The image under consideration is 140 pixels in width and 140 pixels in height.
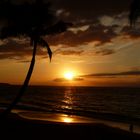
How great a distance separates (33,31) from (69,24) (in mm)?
2843

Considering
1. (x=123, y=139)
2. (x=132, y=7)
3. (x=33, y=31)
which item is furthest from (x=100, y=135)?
(x=33, y=31)

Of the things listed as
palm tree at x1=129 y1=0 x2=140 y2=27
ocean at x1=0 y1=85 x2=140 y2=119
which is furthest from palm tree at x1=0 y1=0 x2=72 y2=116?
ocean at x1=0 y1=85 x2=140 y2=119

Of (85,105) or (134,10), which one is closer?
(134,10)

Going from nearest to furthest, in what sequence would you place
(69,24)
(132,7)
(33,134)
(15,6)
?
1. (132,7)
2. (33,134)
3. (15,6)
4. (69,24)

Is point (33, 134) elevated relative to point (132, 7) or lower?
lower

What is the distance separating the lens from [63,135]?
18406mm

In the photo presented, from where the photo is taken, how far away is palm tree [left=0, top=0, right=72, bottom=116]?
22.0 meters

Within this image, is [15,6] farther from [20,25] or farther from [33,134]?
[33,134]

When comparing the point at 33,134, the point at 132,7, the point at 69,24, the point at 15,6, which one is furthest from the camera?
the point at 69,24

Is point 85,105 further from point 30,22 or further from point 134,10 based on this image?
point 134,10

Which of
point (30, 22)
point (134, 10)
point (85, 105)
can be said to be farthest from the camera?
point (85, 105)

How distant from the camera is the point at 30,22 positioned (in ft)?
73.9

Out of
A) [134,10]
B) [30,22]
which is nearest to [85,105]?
[30,22]

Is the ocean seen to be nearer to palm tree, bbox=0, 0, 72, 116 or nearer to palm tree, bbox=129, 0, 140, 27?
palm tree, bbox=0, 0, 72, 116
